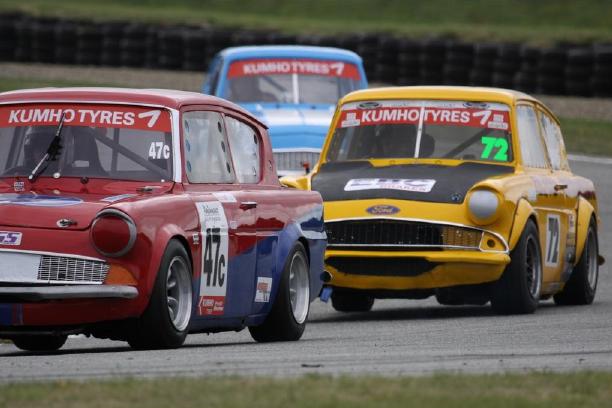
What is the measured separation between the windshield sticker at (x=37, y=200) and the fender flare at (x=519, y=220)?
13.2 ft

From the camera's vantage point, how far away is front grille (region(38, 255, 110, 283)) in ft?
25.5

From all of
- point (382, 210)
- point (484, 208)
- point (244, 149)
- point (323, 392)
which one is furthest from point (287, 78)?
point (323, 392)

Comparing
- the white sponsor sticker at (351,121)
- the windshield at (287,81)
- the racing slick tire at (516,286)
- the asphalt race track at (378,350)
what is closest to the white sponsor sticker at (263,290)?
the asphalt race track at (378,350)

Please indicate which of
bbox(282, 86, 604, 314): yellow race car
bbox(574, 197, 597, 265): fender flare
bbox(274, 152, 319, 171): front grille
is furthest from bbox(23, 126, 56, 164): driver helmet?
bbox(274, 152, 319, 171): front grille

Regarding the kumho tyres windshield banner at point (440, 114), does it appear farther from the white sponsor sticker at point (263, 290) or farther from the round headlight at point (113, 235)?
the round headlight at point (113, 235)

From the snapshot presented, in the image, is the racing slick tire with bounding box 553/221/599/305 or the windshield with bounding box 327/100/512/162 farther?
the racing slick tire with bounding box 553/221/599/305

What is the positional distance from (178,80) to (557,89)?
278 inches

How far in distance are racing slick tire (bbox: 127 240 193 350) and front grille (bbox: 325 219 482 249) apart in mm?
3164

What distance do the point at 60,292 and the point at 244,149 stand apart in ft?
7.48

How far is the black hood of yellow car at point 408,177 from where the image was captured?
11.3 m

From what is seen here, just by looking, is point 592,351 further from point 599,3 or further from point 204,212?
point 599,3

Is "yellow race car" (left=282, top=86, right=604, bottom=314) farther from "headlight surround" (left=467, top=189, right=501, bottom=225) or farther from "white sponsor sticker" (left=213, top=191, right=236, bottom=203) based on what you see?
"white sponsor sticker" (left=213, top=191, right=236, bottom=203)

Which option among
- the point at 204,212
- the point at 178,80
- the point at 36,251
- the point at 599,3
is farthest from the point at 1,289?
the point at 599,3

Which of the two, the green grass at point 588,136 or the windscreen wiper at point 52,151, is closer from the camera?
the windscreen wiper at point 52,151
